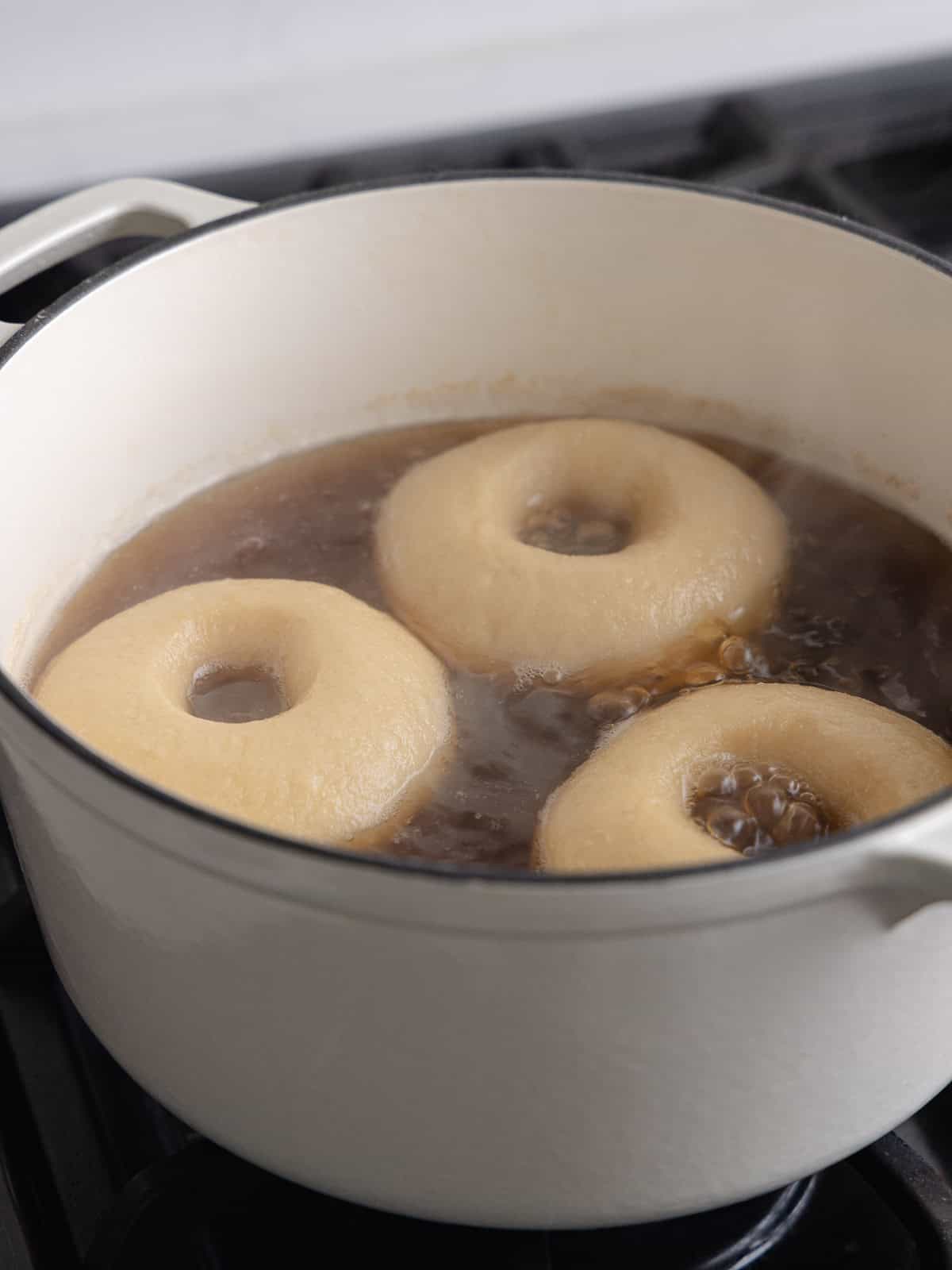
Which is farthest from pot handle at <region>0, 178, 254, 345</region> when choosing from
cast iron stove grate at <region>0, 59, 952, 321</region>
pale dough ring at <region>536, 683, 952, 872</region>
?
pale dough ring at <region>536, 683, 952, 872</region>

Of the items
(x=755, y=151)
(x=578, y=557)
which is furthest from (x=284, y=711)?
(x=755, y=151)

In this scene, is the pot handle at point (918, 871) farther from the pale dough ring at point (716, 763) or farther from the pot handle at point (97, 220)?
the pot handle at point (97, 220)

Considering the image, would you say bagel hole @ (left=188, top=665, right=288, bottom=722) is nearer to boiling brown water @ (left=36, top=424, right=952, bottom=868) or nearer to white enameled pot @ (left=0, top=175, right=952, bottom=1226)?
boiling brown water @ (left=36, top=424, right=952, bottom=868)

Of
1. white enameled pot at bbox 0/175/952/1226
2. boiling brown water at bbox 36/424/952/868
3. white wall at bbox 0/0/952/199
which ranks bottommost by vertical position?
boiling brown water at bbox 36/424/952/868

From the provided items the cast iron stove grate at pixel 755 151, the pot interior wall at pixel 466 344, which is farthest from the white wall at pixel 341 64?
the pot interior wall at pixel 466 344

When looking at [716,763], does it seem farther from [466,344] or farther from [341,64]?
[341,64]

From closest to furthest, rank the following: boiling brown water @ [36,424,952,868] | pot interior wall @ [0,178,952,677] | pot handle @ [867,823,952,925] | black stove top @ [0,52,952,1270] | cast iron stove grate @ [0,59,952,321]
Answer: pot handle @ [867,823,952,925] → black stove top @ [0,52,952,1270] → boiling brown water @ [36,424,952,868] → pot interior wall @ [0,178,952,677] → cast iron stove grate @ [0,59,952,321]

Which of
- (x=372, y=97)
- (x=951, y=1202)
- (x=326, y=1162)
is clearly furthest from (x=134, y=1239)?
(x=372, y=97)

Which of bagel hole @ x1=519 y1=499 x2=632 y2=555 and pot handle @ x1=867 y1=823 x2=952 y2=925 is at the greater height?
pot handle @ x1=867 y1=823 x2=952 y2=925

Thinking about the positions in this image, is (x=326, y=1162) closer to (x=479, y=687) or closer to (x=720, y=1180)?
(x=720, y=1180)
